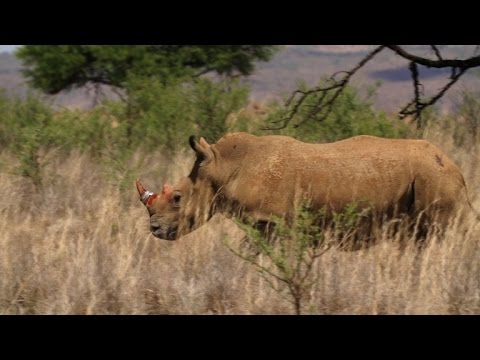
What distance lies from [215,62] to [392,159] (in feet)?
56.8

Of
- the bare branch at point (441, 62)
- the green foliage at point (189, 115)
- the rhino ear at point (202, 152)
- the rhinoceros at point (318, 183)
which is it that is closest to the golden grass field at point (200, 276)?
the rhinoceros at point (318, 183)

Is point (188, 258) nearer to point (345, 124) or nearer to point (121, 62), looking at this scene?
point (345, 124)

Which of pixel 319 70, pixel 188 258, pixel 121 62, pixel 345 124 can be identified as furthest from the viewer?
pixel 319 70

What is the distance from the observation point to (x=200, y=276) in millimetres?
7059

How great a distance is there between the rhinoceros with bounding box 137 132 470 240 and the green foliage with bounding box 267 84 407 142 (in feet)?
14.9

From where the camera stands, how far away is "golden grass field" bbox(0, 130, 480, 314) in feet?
21.3

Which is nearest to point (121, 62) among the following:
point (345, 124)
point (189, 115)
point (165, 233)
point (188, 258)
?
point (189, 115)

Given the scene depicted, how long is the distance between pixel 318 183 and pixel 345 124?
219 inches

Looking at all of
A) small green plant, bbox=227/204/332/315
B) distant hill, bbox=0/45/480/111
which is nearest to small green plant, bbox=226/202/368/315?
small green plant, bbox=227/204/332/315

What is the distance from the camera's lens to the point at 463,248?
7.36 metres

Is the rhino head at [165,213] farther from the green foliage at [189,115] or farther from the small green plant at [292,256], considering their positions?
the green foliage at [189,115]

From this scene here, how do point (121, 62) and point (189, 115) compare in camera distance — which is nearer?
point (189, 115)
